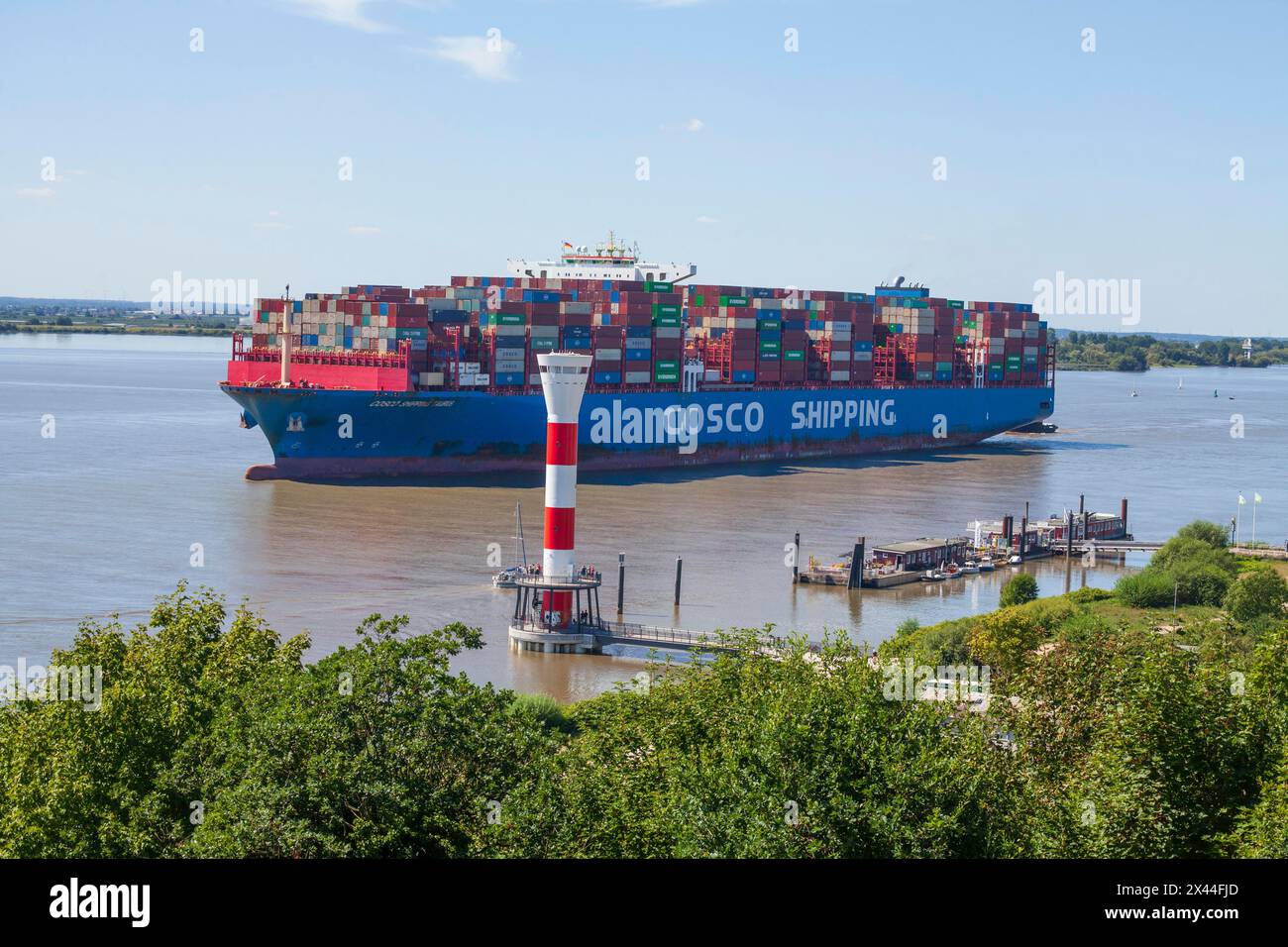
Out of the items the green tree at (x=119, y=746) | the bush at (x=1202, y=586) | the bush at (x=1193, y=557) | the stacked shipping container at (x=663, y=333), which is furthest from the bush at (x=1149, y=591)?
the stacked shipping container at (x=663, y=333)

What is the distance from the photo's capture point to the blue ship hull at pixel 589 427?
45.8m

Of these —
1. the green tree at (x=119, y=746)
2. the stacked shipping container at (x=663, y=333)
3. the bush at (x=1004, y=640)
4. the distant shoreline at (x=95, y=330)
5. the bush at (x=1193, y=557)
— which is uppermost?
the distant shoreline at (x=95, y=330)

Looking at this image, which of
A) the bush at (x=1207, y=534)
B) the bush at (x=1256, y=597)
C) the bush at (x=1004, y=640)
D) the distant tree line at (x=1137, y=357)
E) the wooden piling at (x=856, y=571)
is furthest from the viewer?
the distant tree line at (x=1137, y=357)

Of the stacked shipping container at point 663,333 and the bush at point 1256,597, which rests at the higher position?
the stacked shipping container at point 663,333

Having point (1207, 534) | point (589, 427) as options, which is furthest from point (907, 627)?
point (589, 427)

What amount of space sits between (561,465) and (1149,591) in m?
11.9

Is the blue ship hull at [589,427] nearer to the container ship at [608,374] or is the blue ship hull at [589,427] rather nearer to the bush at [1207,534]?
the container ship at [608,374]

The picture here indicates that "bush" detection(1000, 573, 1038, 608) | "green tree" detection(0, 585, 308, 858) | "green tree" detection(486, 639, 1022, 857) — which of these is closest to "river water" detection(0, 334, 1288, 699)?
"bush" detection(1000, 573, 1038, 608)

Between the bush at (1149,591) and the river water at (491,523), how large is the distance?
3.00 meters

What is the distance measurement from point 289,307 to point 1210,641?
34971mm

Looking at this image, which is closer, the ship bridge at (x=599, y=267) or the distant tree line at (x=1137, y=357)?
the ship bridge at (x=599, y=267)

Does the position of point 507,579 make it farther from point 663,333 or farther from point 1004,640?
point 663,333

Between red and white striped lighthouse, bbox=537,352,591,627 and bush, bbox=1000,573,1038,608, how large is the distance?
986 cm
